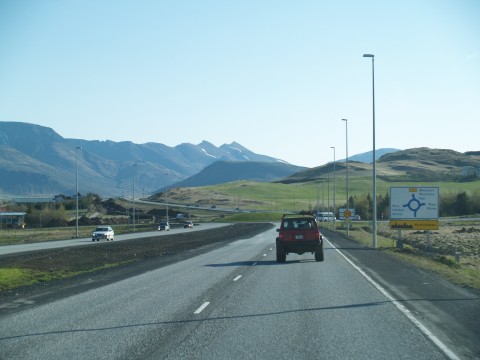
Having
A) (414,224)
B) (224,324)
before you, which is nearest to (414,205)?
(414,224)

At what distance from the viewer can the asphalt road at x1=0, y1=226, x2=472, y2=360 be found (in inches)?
419

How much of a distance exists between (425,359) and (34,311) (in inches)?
363

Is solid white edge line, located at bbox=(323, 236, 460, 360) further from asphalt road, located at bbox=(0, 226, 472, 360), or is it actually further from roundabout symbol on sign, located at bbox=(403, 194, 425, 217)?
roundabout symbol on sign, located at bbox=(403, 194, 425, 217)

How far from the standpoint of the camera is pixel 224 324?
13.2 m

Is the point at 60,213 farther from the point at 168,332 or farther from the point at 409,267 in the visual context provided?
the point at 168,332

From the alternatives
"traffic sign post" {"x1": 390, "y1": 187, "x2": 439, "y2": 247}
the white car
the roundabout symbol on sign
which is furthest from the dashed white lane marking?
the white car

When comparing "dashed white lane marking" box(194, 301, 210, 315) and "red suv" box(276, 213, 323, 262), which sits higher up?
"red suv" box(276, 213, 323, 262)

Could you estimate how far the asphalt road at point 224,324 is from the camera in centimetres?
1063

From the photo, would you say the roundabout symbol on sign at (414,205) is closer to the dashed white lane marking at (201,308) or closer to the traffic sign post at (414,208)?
the traffic sign post at (414,208)

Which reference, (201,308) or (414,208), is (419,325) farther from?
(414,208)

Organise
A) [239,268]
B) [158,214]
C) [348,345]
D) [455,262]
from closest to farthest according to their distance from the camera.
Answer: [348,345], [239,268], [455,262], [158,214]

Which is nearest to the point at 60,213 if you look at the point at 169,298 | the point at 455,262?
the point at 455,262

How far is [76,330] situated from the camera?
42.0 ft

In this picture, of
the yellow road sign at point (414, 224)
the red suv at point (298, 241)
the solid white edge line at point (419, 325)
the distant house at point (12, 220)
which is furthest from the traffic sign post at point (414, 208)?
the distant house at point (12, 220)
